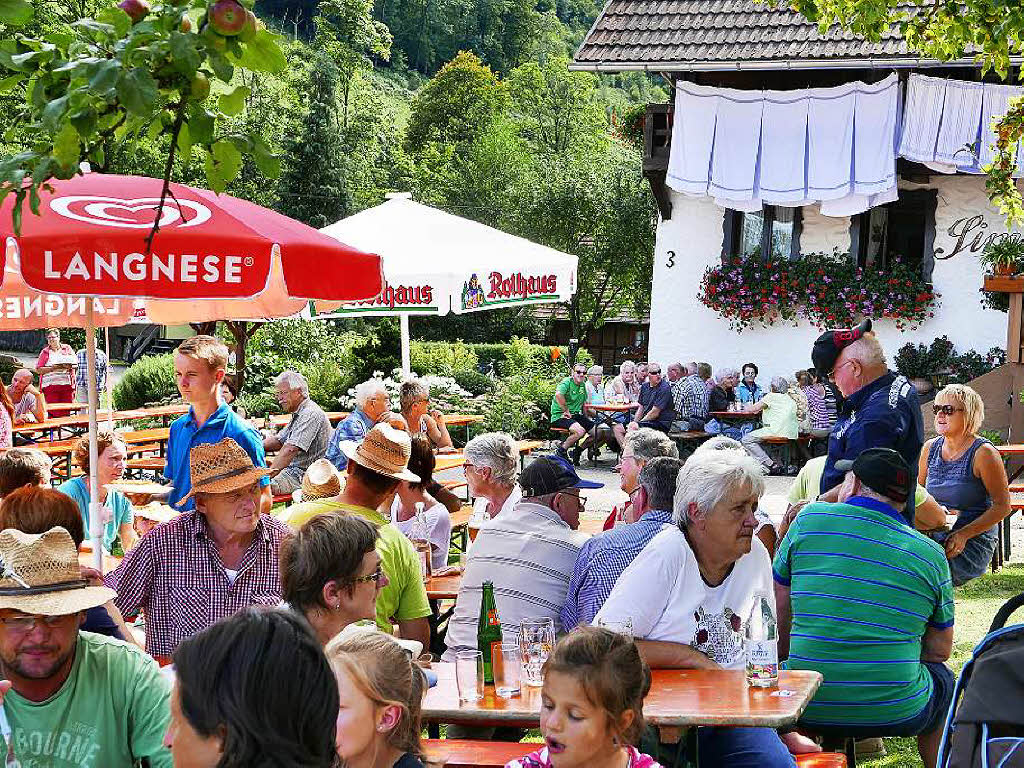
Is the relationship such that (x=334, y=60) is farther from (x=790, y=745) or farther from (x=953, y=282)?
(x=790, y=745)

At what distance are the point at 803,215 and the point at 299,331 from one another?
28.8ft

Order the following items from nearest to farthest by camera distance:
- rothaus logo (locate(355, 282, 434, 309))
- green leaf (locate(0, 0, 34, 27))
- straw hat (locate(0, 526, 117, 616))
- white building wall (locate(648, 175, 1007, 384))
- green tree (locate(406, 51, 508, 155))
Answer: green leaf (locate(0, 0, 34, 27))
straw hat (locate(0, 526, 117, 616))
rothaus logo (locate(355, 282, 434, 309))
white building wall (locate(648, 175, 1007, 384))
green tree (locate(406, 51, 508, 155))

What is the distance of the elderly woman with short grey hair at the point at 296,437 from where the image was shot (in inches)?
388

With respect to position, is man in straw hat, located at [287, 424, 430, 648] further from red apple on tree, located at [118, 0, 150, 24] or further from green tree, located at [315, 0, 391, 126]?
green tree, located at [315, 0, 391, 126]

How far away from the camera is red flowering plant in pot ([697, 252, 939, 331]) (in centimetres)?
1956

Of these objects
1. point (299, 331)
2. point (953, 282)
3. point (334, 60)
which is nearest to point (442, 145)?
point (334, 60)

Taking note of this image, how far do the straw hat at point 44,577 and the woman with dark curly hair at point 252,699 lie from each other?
1187 millimetres

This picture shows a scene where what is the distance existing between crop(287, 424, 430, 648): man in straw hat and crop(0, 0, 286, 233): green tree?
8.56ft

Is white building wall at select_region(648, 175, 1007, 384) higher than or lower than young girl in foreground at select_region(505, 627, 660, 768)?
higher

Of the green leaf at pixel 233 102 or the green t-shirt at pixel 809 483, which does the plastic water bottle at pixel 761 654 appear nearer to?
the green leaf at pixel 233 102

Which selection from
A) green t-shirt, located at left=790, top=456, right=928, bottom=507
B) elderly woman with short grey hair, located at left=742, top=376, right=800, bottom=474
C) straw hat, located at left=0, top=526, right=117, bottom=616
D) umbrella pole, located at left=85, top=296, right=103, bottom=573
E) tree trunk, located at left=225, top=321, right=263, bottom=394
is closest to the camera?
straw hat, located at left=0, top=526, right=117, bottom=616

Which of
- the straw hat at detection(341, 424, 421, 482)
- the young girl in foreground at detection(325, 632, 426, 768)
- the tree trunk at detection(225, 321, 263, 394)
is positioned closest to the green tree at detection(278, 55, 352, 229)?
the tree trunk at detection(225, 321, 263, 394)

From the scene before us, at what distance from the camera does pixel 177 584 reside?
468 centimetres

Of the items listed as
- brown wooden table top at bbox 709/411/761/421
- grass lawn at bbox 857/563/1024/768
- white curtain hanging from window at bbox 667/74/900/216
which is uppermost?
white curtain hanging from window at bbox 667/74/900/216
